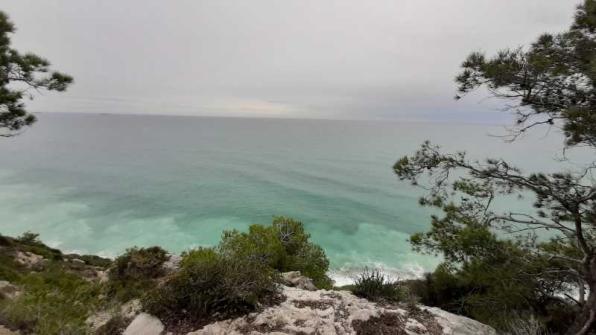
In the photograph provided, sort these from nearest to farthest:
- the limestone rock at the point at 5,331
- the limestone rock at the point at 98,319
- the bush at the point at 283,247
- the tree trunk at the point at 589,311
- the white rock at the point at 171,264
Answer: the limestone rock at the point at 5,331 < the limestone rock at the point at 98,319 < the tree trunk at the point at 589,311 < the white rock at the point at 171,264 < the bush at the point at 283,247

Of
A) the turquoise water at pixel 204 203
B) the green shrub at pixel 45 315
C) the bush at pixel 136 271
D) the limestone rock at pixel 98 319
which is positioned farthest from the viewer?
the turquoise water at pixel 204 203

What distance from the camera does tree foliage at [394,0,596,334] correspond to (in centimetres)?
702

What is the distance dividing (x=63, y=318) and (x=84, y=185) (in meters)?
64.1

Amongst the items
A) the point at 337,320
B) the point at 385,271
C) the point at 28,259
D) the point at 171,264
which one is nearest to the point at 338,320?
the point at 337,320

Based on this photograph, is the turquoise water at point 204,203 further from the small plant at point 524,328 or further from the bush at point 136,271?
the small plant at point 524,328

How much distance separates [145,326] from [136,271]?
4085 mm

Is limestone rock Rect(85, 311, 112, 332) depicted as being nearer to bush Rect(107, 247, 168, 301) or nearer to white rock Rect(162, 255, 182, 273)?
bush Rect(107, 247, 168, 301)

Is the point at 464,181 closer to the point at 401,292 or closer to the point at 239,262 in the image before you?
the point at 401,292

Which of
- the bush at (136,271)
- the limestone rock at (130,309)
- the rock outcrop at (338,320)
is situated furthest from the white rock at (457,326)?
the bush at (136,271)

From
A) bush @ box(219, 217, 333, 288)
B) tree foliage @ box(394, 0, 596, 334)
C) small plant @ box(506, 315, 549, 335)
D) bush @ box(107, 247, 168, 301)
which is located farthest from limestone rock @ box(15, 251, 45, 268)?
small plant @ box(506, 315, 549, 335)

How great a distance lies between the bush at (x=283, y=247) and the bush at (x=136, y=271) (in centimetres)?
351

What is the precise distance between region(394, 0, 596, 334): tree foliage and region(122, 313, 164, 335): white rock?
7.67m

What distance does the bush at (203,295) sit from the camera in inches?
231

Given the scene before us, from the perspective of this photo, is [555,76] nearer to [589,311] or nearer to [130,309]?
[589,311]
